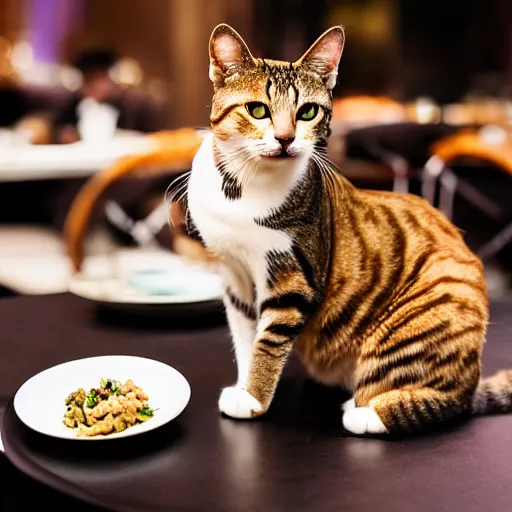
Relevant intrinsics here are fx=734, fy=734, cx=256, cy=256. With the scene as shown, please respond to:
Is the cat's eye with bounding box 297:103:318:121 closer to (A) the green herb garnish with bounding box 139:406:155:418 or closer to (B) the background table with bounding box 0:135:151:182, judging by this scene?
(A) the green herb garnish with bounding box 139:406:155:418

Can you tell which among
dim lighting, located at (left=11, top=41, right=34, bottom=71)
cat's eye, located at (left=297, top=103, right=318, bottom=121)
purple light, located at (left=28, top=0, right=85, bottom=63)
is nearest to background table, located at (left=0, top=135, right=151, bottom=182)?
cat's eye, located at (left=297, top=103, right=318, bottom=121)

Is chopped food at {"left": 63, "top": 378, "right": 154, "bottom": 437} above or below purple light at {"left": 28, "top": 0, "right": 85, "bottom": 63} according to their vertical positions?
below

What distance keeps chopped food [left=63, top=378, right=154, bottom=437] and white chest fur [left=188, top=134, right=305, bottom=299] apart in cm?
23

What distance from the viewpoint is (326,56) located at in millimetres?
1006

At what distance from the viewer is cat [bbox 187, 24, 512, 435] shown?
0.98 metres

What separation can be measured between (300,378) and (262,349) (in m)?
0.18

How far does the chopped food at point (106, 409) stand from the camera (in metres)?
0.92

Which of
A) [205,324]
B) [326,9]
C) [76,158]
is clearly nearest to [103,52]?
[76,158]

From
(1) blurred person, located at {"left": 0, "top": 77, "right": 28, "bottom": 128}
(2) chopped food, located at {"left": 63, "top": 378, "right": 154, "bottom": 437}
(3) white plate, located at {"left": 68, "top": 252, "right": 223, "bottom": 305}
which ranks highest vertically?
(2) chopped food, located at {"left": 63, "top": 378, "right": 154, "bottom": 437}

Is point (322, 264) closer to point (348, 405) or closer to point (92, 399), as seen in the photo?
point (348, 405)

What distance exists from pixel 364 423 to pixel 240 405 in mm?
170

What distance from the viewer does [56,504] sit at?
2.68ft

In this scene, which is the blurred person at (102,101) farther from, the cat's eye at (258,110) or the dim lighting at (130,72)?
the cat's eye at (258,110)

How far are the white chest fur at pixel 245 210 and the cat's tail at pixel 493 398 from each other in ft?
1.15
